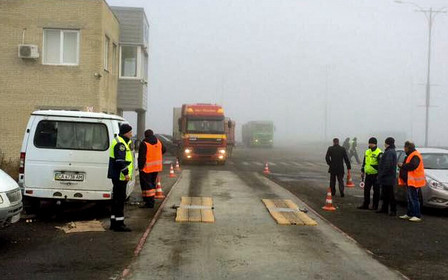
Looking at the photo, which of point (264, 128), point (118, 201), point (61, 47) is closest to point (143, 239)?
point (118, 201)

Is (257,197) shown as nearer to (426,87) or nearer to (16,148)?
(16,148)

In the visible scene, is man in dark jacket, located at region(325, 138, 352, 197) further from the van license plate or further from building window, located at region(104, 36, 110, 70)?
building window, located at region(104, 36, 110, 70)

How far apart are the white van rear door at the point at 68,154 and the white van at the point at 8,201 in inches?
62.7

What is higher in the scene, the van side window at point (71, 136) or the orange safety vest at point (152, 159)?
the van side window at point (71, 136)

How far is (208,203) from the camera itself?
37.2ft

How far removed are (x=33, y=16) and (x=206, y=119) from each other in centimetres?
1003

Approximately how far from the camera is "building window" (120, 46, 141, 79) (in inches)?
976

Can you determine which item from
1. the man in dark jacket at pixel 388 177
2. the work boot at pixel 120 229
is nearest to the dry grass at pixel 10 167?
the work boot at pixel 120 229

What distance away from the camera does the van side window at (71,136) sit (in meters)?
8.98

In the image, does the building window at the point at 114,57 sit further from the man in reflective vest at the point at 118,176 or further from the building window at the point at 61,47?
the man in reflective vest at the point at 118,176

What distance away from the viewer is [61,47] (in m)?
19.4

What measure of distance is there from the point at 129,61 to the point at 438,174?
17.8 metres

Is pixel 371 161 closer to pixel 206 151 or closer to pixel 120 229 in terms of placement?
pixel 120 229

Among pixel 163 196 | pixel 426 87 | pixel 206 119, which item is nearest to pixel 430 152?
pixel 163 196
